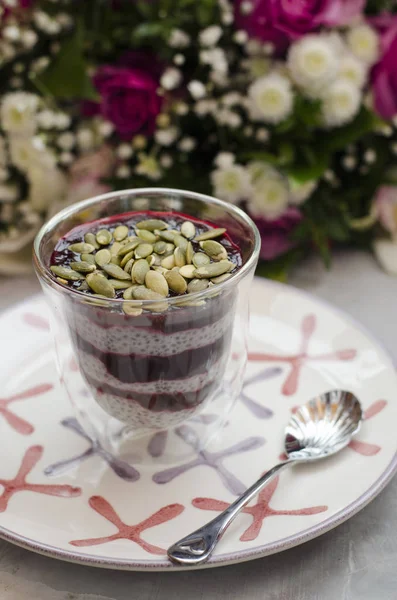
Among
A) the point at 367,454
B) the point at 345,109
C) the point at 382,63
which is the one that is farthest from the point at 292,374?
the point at 382,63

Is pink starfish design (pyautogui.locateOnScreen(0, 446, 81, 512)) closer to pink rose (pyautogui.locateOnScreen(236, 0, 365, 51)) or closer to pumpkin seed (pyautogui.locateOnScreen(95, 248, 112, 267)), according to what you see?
pumpkin seed (pyautogui.locateOnScreen(95, 248, 112, 267))

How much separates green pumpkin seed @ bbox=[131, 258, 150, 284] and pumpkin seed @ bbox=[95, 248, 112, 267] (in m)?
0.05

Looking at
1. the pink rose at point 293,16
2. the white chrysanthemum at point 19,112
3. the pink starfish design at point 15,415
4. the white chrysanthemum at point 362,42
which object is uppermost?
the pink rose at point 293,16

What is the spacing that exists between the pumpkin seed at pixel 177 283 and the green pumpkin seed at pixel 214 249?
0.10 meters

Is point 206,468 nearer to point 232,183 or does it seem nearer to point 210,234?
point 210,234

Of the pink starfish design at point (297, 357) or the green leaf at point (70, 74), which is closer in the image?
the pink starfish design at point (297, 357)

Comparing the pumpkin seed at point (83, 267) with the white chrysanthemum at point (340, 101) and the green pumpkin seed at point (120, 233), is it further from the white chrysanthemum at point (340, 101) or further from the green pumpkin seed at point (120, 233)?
the white chrysanthemum at point (340, 101)

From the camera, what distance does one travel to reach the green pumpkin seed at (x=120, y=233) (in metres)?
1.13

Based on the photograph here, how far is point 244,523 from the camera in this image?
103cm

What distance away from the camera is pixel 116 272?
104 cm

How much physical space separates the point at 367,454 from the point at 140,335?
41 cm

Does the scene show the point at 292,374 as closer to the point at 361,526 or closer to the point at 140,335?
the point at 361,526

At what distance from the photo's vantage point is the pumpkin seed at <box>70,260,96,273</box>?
3.46ft

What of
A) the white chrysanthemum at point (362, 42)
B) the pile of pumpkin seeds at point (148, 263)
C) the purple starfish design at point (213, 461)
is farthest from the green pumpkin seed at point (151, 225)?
the white chrysanthemum at point (362, 42)
